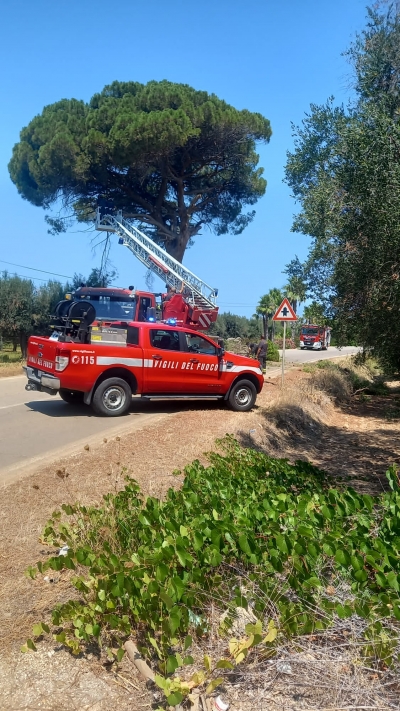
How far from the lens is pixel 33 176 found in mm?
29141

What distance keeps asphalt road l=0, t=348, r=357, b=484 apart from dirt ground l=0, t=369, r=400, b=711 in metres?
0.40

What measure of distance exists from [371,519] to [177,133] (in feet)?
80.0

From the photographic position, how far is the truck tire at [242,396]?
42.0ft

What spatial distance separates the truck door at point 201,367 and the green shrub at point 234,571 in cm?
802

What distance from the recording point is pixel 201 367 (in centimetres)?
1236

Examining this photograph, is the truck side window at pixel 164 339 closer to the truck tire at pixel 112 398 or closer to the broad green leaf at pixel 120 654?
the truck tire at pixel 112 398

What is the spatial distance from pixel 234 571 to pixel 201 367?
346 inches

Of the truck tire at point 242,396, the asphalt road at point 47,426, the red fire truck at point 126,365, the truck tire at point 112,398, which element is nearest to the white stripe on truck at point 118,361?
the red fire truck at point 126,365

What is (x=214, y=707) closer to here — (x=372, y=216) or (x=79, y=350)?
(x=372, y=216)

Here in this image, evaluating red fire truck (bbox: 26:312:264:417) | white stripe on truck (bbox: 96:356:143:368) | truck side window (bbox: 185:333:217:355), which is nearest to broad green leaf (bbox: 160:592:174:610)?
red fire truck (bbox: 26:312:264:417)

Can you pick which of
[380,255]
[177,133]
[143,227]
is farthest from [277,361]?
[380,255]

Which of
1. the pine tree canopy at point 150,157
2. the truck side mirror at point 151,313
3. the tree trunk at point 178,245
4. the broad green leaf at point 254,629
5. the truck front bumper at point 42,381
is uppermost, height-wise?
the pine tree canopy at point 150,157

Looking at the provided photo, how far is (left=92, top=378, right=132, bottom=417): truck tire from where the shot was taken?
11047 mm

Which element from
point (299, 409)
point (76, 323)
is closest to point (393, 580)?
point (76, 323)
